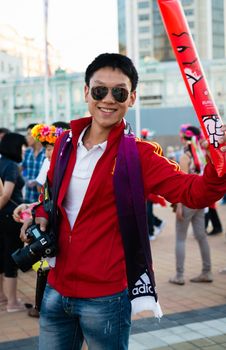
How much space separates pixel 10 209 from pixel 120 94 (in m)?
2.97

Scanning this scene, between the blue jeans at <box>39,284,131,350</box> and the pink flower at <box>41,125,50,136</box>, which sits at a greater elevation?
the pink flower at <box>41,125,50,136</box>

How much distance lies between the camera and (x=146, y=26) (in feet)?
385

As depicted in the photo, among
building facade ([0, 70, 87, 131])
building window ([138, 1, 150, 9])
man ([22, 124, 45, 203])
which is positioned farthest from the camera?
building window ([138, 1, 150, 9])

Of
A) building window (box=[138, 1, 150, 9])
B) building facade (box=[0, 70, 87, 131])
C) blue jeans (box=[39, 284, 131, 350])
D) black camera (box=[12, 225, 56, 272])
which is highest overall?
building window (box=[138, 1, 150, 9])

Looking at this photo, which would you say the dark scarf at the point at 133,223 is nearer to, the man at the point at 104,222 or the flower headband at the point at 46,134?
the man at the point at 104,222

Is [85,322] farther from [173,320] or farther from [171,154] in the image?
[171,154]

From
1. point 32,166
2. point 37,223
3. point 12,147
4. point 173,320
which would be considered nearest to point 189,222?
point 173,320

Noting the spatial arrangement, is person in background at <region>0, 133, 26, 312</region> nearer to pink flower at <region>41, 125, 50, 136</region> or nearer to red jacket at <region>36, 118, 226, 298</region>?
pink flower at <region>41, 125, 50, 136</region>

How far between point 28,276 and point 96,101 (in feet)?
14.7

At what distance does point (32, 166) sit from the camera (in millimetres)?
7527

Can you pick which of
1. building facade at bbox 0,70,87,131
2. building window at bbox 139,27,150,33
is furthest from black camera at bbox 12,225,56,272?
building window at bbox 139,27,150,33

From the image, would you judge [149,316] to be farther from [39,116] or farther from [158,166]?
[39,116]

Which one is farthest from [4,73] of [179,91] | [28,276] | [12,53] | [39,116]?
[28,276]

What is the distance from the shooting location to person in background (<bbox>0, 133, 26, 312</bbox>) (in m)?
4.88
